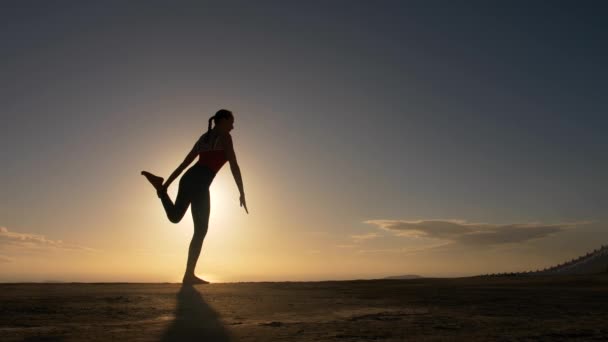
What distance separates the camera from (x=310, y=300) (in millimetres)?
5055

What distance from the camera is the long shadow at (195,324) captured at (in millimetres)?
2840

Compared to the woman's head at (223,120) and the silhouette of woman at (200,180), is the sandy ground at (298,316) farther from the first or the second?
the woman's head at (223,120)

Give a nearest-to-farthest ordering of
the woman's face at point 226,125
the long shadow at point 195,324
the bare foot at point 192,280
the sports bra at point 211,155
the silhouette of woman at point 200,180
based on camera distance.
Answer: the long shadow at point 195,324 < the bare foot at point 192,280 < the silhouette of woman at point 200,180 < the sports bra at point 211,155 < the woman's face at point 226,125

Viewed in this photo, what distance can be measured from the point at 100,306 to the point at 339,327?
235cm

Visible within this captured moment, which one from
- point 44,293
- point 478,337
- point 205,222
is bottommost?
point 478,337

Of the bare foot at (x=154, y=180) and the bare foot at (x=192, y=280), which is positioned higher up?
the bare foot at (x=154, y=180)

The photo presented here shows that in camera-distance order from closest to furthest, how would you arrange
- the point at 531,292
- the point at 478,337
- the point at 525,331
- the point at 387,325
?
1. the point at 478,337
2. the point at 525,331
3. the point at 387,325
4. the point at 531,292

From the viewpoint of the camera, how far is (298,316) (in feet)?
12.4

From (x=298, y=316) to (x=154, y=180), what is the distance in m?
4.17

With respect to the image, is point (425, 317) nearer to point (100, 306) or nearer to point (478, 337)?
point (478, 337)

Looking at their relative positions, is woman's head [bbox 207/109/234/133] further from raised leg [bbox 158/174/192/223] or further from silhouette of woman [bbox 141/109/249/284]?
raised leg [bbox 158/174/192/223]

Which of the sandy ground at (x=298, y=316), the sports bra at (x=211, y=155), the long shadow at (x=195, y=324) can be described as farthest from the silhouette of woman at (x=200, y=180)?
the long shadow at (x=195, y=324)

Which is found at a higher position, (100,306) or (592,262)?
(592,262)

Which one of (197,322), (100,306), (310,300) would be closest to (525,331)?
(197,322)
